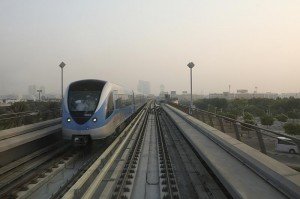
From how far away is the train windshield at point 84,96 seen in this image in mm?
15586

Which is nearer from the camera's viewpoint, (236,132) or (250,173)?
(250,173)

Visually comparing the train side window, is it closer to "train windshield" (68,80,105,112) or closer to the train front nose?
"train windshield" (68,80,105,112)

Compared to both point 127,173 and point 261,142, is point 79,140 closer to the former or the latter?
point 127,173

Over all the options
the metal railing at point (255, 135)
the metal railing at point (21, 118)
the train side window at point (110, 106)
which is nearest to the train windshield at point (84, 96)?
the train side window at point (110, 106)

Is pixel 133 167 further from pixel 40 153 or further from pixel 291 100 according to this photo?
pixel 291 100

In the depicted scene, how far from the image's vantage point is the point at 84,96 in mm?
15836

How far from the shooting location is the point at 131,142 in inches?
770

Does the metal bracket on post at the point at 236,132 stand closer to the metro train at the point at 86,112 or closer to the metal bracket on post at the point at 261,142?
the metal bracket on post at the point at 261,142

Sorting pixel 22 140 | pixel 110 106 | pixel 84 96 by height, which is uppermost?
pixel 84 96

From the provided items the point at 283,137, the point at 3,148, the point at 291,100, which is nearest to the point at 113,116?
the point at 3,148

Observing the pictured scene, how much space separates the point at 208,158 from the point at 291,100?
11927 cm

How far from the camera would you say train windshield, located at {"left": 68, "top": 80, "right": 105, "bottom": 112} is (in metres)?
15.6

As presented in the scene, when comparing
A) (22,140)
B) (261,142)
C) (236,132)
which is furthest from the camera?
(22,140)

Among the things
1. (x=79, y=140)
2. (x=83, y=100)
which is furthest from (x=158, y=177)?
(x=83, y=100)
